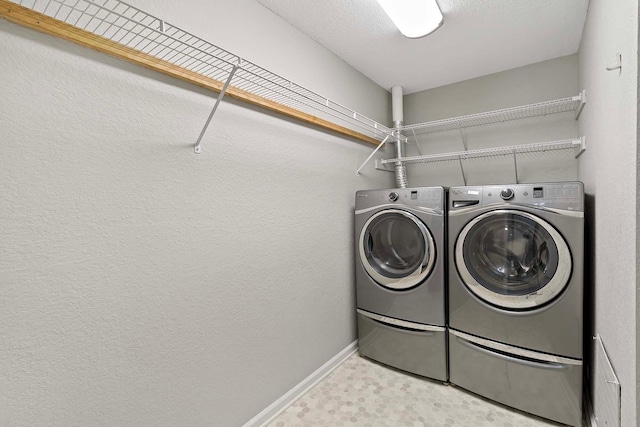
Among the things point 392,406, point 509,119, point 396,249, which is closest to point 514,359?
point 392,406

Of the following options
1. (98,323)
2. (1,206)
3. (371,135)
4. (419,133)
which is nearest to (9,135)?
(1,206)

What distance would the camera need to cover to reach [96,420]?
42.1 inches

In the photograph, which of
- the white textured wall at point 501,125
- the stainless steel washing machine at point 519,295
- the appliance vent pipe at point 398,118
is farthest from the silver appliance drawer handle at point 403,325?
the white textured wall at point 501,125

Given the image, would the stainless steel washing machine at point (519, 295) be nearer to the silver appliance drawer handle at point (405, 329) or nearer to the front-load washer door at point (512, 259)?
the front-load washer door at point (512, 259)

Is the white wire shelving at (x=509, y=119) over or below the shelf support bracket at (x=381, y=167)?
over

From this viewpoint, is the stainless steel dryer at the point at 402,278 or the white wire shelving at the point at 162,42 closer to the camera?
the white wire shelving at the point at 162,42

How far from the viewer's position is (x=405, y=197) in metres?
2.05

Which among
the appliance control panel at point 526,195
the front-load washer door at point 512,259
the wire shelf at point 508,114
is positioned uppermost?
the wire shelf at point 508,114

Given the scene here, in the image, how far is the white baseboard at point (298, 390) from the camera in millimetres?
1662

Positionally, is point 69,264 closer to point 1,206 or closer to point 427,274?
point 1,206

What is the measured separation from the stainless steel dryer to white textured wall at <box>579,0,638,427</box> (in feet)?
2.47

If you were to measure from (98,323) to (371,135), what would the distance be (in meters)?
Result: 2.32

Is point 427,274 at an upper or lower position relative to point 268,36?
lower

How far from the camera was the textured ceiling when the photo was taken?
1.74m
